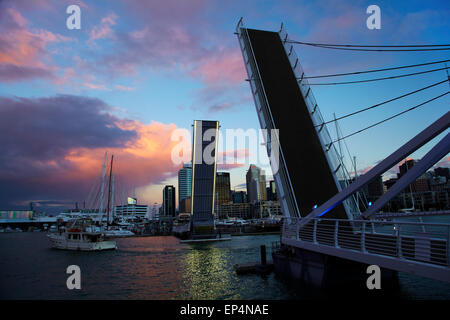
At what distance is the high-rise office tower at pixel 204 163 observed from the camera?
48469mm

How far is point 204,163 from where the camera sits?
48250mm

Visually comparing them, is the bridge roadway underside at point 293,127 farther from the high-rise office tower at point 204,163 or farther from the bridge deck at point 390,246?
the high-rise office tower at point 204,163

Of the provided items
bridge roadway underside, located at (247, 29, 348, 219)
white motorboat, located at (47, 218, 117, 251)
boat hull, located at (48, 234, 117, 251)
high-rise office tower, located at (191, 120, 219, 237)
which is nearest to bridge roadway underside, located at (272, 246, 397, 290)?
bridge roadway underside, located at (247, 29, 348, 219)

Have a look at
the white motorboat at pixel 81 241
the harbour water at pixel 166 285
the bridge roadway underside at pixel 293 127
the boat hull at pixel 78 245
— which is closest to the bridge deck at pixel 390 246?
the bridge roadway underside at pixel 293 127

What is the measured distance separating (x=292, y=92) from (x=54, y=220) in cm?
17989

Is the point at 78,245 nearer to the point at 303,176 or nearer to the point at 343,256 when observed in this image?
the point at 303,176

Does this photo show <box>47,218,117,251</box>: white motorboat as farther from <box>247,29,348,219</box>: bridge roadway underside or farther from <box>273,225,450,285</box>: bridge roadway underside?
<box>247,29,348,219</box>: bridge roadway underside

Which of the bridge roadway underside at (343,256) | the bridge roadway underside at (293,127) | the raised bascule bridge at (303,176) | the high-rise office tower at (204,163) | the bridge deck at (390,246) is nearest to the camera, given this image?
the bridge deck at (390,246)

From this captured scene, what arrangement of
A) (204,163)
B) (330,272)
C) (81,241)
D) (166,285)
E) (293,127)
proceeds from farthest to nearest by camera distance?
(204,163) → (81,241) → (166,285) → (293,127) → (330,272)

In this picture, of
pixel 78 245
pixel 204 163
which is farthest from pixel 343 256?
pixel 78 245

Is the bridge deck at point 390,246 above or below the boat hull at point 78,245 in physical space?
above

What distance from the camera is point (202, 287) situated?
16859 millimetres
